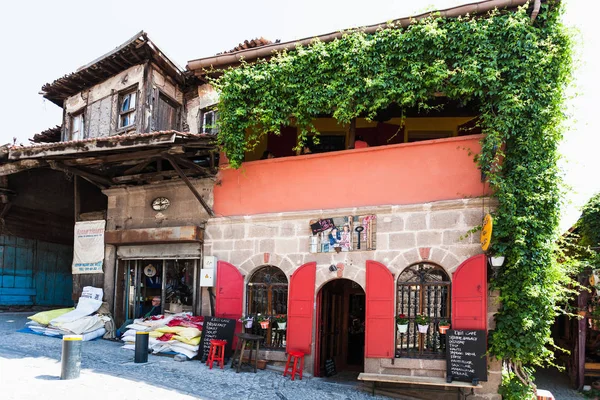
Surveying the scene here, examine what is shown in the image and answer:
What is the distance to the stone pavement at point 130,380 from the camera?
22.0ft

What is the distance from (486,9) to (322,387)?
6.96m

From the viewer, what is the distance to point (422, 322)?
8.38 meters

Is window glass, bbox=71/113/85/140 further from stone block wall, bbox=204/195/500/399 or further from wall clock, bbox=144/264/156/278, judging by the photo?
stone block wall, bbox=204/195/500/399

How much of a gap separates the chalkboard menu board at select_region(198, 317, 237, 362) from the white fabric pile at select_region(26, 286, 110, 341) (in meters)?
3.15

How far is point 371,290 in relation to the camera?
8883 mm

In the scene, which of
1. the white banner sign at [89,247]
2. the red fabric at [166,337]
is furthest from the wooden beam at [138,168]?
the red fabric at [166,337]

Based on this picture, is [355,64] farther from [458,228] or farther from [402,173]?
[458,228]

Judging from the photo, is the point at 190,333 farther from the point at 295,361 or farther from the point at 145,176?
the point at 145,176

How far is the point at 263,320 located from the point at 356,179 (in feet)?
10.8

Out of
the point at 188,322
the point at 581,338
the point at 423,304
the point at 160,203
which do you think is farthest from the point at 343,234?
the point at 581,338

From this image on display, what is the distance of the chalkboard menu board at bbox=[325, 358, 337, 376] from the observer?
991cm

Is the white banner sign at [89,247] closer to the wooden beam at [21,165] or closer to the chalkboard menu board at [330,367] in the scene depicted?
the wooden beam at [21,165]

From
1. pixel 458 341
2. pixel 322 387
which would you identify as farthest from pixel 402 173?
pixel 322 387

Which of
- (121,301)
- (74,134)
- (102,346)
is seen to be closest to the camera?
(102,346)
